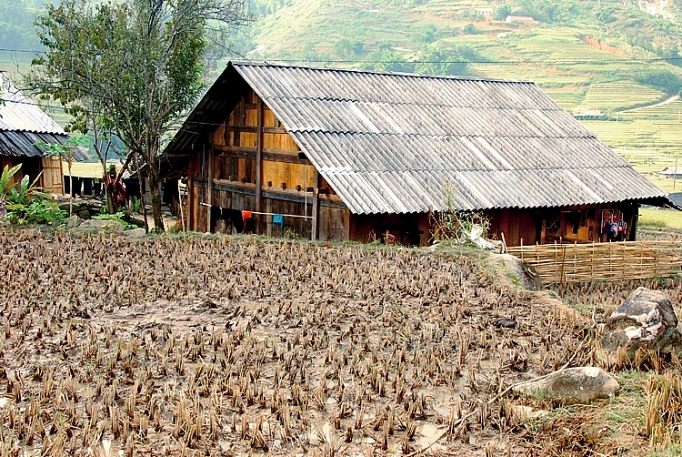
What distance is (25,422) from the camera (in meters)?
5.77

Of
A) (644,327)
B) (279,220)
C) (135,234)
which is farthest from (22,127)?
(644,327)

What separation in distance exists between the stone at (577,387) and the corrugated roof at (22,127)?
1604 cm

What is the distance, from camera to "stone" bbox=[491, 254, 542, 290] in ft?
37.4

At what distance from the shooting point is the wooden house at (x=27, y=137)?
65.4ft

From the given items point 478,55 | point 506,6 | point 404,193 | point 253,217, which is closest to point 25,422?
point 404,193

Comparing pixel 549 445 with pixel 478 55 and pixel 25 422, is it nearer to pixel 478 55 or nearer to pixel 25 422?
pixel 25 422

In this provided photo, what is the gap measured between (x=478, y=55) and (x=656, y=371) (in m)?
75.1

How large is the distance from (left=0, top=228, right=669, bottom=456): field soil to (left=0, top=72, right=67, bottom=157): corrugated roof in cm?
873

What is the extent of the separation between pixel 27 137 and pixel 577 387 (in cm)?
1756

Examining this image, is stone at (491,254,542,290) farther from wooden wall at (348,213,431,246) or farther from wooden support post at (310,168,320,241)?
wooden support post at (310,168,320,241)

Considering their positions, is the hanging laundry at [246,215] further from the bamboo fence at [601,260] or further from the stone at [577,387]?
the stone at [577,387]

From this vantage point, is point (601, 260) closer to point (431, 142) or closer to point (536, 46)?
point (431, 142)

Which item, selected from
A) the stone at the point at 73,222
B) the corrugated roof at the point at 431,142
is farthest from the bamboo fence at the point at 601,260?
the stone at the point at 73,222

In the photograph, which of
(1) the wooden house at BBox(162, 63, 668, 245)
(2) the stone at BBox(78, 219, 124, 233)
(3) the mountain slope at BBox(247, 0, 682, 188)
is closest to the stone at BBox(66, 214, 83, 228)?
(2) the stone at BBox(78, 219, 124, 233)
